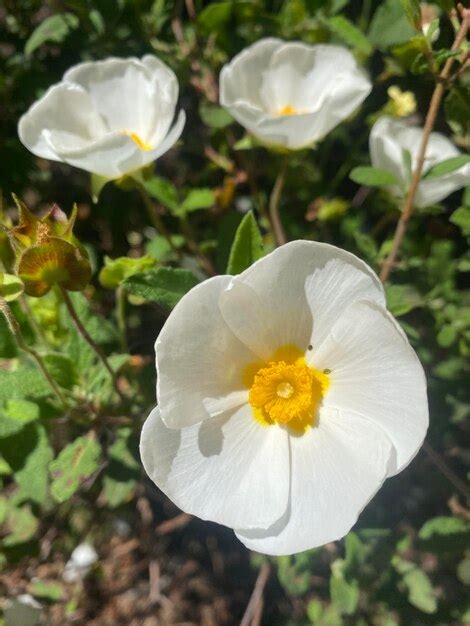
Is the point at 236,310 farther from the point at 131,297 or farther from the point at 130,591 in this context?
the point at 130,591

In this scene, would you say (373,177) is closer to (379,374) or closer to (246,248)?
(246,248)

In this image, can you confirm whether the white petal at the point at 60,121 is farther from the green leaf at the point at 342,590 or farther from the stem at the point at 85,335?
the green leaf at the point at 342,590

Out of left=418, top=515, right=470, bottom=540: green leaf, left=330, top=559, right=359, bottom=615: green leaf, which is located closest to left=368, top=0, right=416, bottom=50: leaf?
left=418, top=515, right=470, bottom=540: green leaf

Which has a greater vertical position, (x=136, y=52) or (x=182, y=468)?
(x=136, y=52)

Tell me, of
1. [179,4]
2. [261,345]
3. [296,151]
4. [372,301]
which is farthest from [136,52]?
[372,301]

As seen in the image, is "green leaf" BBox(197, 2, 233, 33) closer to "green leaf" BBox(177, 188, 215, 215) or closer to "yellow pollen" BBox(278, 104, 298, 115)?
"yellow pollen" BBox(278, 104, 298, 115)

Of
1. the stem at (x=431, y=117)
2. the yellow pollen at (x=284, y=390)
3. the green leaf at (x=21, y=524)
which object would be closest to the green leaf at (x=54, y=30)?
the stem at (x=431, y=117)

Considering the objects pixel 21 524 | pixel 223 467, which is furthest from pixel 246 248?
pixel 21 524
